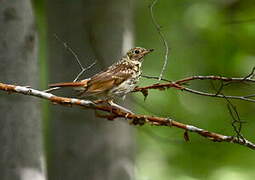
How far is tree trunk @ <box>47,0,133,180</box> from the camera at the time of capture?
4949mm

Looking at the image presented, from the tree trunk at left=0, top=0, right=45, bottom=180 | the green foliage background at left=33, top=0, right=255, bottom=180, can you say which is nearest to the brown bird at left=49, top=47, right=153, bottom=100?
the tree trunk at left=0, top=0, right=45, bottom=180

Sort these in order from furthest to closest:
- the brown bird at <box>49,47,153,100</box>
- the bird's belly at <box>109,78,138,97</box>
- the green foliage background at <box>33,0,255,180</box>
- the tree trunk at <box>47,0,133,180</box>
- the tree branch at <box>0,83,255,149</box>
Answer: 1. the green foliage background at <box>33,0,255,180</box>
2. the tree trunk at <box>47,0,133,180</box>
3. the bird's belly at <box>109,78,138,97</box>
4. the brown bird at <box>49,47,153,100</box>
5. the tree branch at <box>0,83,255,149</box>

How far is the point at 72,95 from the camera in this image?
16.1 feet

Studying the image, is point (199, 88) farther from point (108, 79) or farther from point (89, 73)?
point (108, 79)

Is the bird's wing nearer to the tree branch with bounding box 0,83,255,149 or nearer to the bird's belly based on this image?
the bird's belly

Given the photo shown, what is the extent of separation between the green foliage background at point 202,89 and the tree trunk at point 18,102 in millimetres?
2296

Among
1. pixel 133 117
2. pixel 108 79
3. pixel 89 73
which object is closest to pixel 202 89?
pixel 89 73

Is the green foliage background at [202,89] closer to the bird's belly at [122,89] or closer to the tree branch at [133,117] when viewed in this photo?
the bird's belly at [122,89]

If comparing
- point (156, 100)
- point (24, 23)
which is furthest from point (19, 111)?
point (156, 100)

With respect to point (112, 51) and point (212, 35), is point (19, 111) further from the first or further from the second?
point (212, 35)

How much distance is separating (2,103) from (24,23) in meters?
0.50

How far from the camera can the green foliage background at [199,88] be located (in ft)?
22.0

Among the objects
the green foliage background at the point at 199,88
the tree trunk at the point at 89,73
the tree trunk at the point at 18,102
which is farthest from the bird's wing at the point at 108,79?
the green foliage background at the point at 199,88

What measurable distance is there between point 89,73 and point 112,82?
1270 mm
